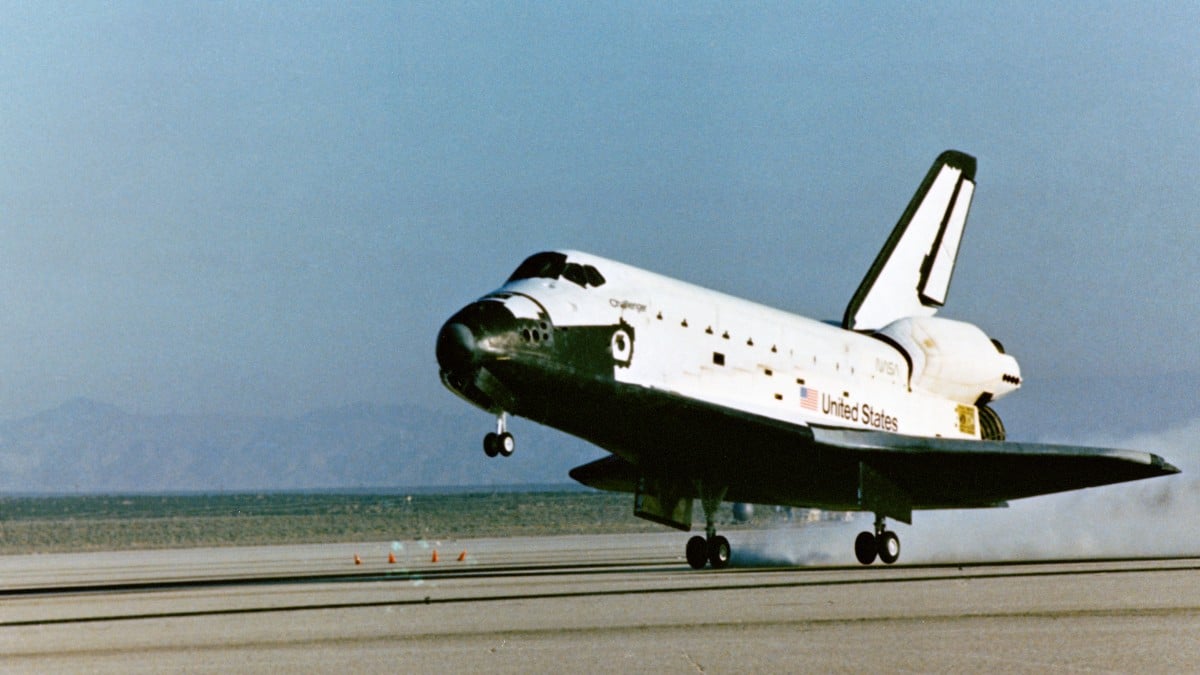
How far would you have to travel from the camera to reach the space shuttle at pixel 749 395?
19.9 metres

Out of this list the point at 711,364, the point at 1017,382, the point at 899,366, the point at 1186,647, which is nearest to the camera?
the point at 1186,647

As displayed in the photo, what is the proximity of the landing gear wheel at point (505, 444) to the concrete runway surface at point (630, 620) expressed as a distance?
189 centimetres

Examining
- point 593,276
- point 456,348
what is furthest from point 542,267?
point 456,348

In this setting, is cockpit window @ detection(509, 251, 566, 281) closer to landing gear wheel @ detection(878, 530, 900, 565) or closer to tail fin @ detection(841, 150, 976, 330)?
landing gear wheel @ detection(878, 530, 900, 565)

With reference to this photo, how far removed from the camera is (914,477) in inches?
958

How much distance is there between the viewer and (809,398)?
77.4 feet

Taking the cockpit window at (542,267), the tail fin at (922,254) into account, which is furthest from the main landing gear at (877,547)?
the cockpit window at (542,267)

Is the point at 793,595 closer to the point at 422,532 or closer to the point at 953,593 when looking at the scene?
the point at 953,593

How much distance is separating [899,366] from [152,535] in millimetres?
43235

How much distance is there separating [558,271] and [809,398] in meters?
5.52

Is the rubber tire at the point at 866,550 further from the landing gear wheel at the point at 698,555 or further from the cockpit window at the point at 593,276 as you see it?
the cockpit window at the point at 593,276

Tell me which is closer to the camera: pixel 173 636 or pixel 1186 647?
pixel 1186 647

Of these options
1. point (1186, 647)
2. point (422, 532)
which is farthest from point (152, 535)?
point (1186, 647)

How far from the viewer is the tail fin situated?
1127 inches
